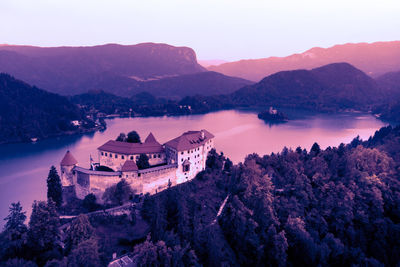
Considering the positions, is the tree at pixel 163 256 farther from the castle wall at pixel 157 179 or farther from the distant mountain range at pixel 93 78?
the distant mountain range at pixel 93 78

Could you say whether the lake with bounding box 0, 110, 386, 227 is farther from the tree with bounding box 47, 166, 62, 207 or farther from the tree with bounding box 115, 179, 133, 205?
the tree with bounding box 115, 179, 133, 205

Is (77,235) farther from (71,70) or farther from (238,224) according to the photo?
(71,70)

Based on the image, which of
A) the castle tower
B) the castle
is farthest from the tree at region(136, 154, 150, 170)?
the castle tower

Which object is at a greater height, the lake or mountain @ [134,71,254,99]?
mountain @ [134,71,254,99]

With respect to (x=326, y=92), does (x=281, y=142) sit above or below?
below

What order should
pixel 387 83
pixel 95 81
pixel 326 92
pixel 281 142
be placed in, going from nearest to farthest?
pixel 281 142, pixel 326 92, pixel 387 83, pixel 95 81

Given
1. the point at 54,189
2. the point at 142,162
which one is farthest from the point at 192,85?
the point at 54,189

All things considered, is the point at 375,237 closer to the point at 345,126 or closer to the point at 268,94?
the point at 345,126

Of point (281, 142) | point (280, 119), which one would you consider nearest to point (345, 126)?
point (280, 119)
